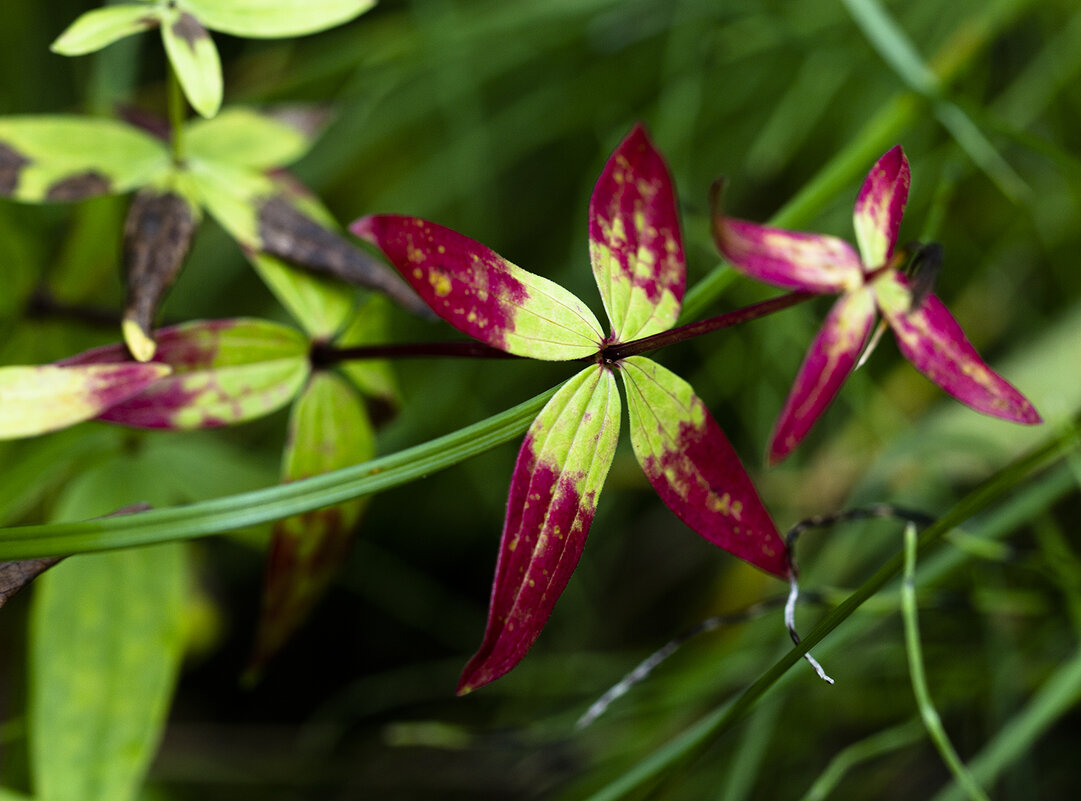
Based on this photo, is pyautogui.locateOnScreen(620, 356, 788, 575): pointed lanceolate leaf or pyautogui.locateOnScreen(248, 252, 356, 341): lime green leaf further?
pyautogui.locateOnScreen(248, 252, 356, 341): lime green leaf

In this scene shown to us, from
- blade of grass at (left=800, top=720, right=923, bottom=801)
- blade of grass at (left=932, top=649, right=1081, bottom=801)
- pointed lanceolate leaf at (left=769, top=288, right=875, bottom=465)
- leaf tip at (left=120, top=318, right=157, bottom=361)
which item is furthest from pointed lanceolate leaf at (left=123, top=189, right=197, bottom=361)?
blade of grass at (left=932, top=649, right=1081, bottom=801)

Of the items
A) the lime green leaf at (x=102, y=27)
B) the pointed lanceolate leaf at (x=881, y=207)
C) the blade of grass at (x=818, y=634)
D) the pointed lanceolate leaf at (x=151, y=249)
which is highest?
the lime green leaf at (x=102, y=27)

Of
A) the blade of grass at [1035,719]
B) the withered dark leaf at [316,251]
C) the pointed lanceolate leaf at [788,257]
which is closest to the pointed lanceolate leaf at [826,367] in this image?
the pointed lanceolate leaf at [788,257]

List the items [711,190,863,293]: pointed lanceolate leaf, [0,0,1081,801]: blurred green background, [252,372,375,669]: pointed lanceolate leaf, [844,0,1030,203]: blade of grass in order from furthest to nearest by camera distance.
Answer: [0,0,1081,801]: blurred green background, [844,0,1030,203]: blade of grass, [252,372,375,669]: pointed lanceolate leaf, [711,190,863,293]: pointed lanceolate leaf

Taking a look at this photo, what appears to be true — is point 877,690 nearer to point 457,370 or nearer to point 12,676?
point 457,370

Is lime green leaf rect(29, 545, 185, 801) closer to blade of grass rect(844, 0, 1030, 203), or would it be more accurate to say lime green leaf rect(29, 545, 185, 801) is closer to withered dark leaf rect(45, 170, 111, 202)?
withered dark leaf rect(45, 170, 111, 202)

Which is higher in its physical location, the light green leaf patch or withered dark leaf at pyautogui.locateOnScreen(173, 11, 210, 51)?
withered dark leaf at pyautogui.locateOnScreen(173, 11, 210, 51)

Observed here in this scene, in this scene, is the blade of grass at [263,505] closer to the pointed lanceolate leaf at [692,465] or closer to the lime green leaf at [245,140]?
the pointed lanceolate leaf at [692,465]

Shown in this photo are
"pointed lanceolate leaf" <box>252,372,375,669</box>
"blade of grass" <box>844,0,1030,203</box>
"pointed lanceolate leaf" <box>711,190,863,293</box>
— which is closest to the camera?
"pointed lanceolate leaf" <box>711,190,863,293</box>
